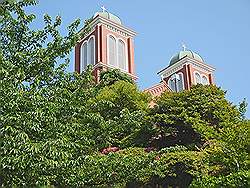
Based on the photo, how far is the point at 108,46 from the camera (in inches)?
1186

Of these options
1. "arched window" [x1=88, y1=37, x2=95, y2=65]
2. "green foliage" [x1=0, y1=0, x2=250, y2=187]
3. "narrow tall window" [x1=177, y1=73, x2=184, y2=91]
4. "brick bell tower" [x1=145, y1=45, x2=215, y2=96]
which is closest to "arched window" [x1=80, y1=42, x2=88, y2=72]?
"arched window" [x1=88, y1=37, x2=95, y2=65]

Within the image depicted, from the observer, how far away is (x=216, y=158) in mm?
9523

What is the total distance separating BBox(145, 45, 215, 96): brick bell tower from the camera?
122ft

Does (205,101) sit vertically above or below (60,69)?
above

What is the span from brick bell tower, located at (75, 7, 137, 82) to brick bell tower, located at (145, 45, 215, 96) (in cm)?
713

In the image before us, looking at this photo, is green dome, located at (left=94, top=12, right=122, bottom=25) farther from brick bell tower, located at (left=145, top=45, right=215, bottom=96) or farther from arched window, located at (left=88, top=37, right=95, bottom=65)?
brick bell tower, located at (left=145, top=45, right=215, bottom=96)

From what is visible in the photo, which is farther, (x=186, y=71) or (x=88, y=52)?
(x=186, y=71)

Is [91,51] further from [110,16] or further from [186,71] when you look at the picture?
[186,71]

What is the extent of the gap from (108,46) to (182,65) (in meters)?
10.4

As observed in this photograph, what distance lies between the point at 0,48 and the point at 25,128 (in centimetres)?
141

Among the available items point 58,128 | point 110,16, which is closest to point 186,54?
point 110,16

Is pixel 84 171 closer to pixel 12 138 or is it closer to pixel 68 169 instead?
pixel 68 169

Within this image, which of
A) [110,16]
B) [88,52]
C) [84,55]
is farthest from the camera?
[110,16]

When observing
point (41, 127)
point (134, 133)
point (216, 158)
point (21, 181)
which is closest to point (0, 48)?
point (41, 127)
